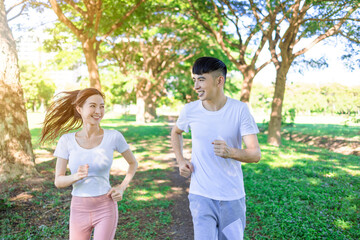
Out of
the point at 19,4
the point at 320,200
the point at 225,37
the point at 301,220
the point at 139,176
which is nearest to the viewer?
the point at 301,220

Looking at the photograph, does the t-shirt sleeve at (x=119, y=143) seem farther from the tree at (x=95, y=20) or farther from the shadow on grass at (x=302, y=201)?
the tree at (x=95, y=20)

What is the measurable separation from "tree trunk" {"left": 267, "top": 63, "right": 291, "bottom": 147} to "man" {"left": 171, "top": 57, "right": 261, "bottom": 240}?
43.7 ft

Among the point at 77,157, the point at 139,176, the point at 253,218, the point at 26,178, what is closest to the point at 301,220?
the point at 253,218

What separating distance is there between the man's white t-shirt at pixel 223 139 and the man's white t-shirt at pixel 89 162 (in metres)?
0.85

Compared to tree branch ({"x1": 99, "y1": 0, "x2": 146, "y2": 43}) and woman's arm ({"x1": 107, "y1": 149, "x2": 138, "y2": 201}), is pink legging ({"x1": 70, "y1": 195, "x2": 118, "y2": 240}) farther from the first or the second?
tree branch ({"x1": 99, "y1": 0, "x2": 146, "y2": 43})

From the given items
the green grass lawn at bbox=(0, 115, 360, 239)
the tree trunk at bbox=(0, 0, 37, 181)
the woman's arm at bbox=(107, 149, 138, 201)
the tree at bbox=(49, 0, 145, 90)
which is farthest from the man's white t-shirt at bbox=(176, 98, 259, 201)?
the tree at bbox=(49, 0, 145, 90)

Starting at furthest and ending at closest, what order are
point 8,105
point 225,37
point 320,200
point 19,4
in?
point 225,37
point 19,4
point 8,105
point 320,200

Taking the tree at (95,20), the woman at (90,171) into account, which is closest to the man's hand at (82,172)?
the woman at (90,171)

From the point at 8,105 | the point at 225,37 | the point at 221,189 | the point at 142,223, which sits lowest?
the point at 142,223

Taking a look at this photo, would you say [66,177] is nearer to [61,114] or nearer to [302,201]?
[61,114]

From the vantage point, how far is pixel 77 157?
267cm

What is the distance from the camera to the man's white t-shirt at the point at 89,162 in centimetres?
266

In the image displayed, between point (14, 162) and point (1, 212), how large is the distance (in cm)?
205

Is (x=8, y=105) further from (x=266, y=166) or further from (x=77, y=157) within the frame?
(x=266, y=166)
